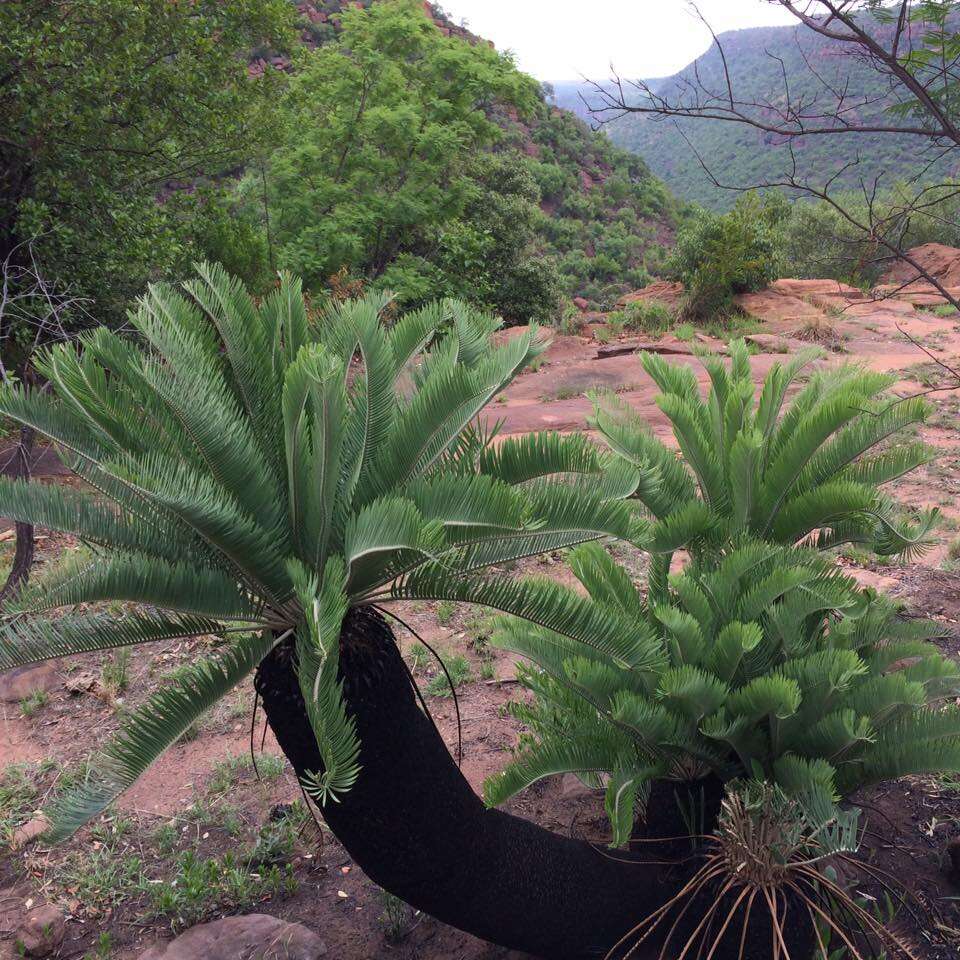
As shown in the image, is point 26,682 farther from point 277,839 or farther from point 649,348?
point 649,348

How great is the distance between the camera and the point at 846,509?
3.40 metres

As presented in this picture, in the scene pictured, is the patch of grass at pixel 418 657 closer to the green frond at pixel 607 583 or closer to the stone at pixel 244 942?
the green frond at pixel 607 583

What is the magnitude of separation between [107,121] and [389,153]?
11089 mm

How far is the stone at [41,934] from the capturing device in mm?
3305

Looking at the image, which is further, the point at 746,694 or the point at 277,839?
the point at 277,839

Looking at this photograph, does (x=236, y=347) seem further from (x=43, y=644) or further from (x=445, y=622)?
Answer: (x=445, y=622)

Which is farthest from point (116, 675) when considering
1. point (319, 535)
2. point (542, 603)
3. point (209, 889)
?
point (542, 603)

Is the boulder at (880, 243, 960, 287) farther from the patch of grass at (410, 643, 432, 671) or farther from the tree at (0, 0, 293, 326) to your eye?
the patch of grass at (410, 643, 432, 671)

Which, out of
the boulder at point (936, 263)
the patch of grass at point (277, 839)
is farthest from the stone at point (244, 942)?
the boulder at point (936, 263)

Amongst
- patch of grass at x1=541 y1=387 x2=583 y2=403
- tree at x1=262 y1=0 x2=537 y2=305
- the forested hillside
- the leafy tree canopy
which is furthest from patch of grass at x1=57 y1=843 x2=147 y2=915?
the leafy tree canopy

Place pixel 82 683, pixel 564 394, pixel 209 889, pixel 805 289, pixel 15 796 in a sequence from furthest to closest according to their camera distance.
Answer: pixel 805 289, pixel 564 394, pixel 82 683, pixel 15 796, pixel 209 889

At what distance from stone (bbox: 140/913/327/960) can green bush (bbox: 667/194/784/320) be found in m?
16.3

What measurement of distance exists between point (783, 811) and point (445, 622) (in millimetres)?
3275

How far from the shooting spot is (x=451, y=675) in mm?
5266
